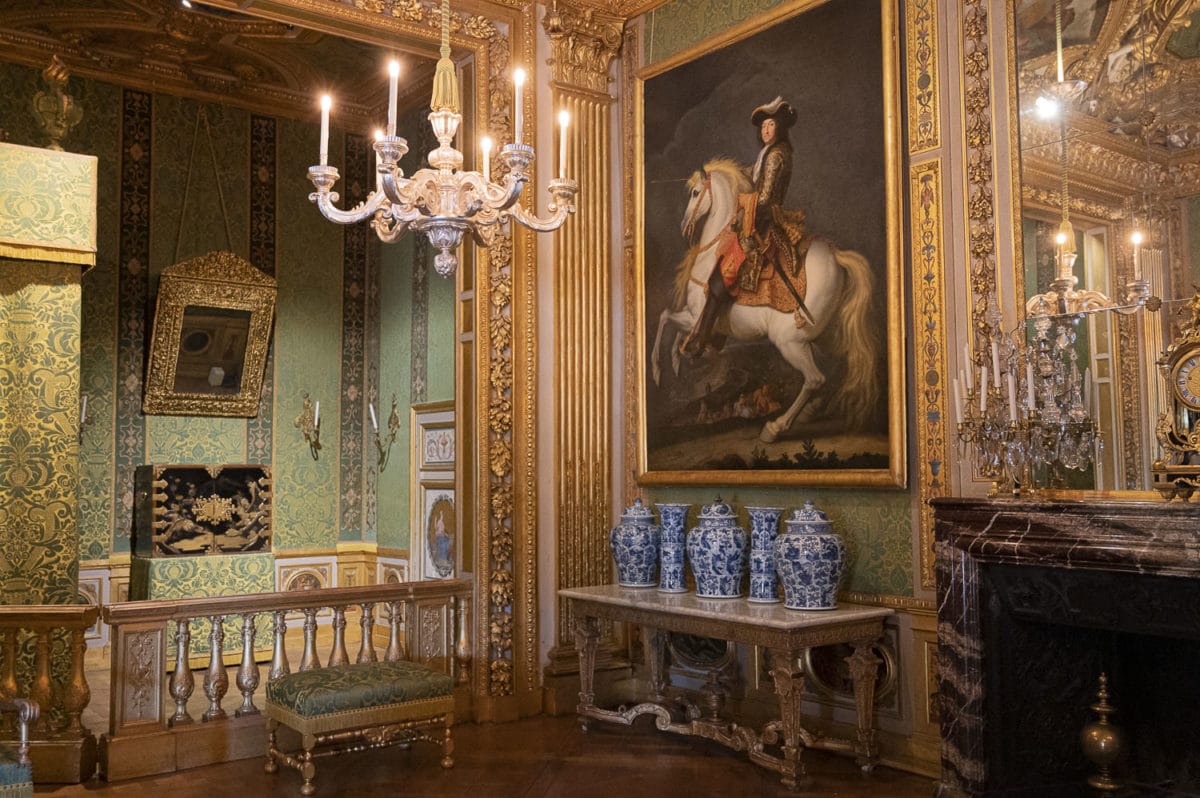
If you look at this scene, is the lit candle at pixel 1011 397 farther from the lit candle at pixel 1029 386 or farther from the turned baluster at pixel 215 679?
the turned baluster at pixel 215 679

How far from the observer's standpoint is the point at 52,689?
5.06 meters

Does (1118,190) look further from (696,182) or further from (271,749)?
(271,749)

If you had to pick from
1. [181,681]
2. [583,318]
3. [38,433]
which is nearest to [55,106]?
[38,433]

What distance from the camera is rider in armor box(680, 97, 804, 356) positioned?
579 centimetres

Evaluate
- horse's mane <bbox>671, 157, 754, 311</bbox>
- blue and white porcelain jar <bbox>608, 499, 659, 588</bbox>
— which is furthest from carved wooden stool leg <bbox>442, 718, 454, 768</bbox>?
horse's mane <bbox>671, 157, 754, 311</bbox>

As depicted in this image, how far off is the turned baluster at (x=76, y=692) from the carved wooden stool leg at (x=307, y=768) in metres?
1.12

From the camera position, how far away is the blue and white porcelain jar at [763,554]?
215 inches

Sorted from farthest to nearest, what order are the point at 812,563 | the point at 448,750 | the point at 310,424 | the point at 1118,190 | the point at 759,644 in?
the point at 310,424 < the point at 448,750 < the point at 812,563 < the point at 759,644 < the point at 1118,190

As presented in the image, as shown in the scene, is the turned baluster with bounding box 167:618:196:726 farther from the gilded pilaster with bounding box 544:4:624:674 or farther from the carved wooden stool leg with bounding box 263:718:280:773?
the gilded pilaster with bounding box 544:4:624:674

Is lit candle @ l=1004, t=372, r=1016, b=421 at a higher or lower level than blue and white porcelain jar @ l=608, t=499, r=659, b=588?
higher

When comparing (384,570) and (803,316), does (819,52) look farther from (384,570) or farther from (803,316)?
(384,570)

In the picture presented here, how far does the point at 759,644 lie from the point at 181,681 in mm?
2807

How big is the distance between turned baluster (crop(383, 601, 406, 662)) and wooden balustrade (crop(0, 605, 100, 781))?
156 cm

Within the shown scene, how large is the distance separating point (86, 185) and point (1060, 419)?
4.80m
